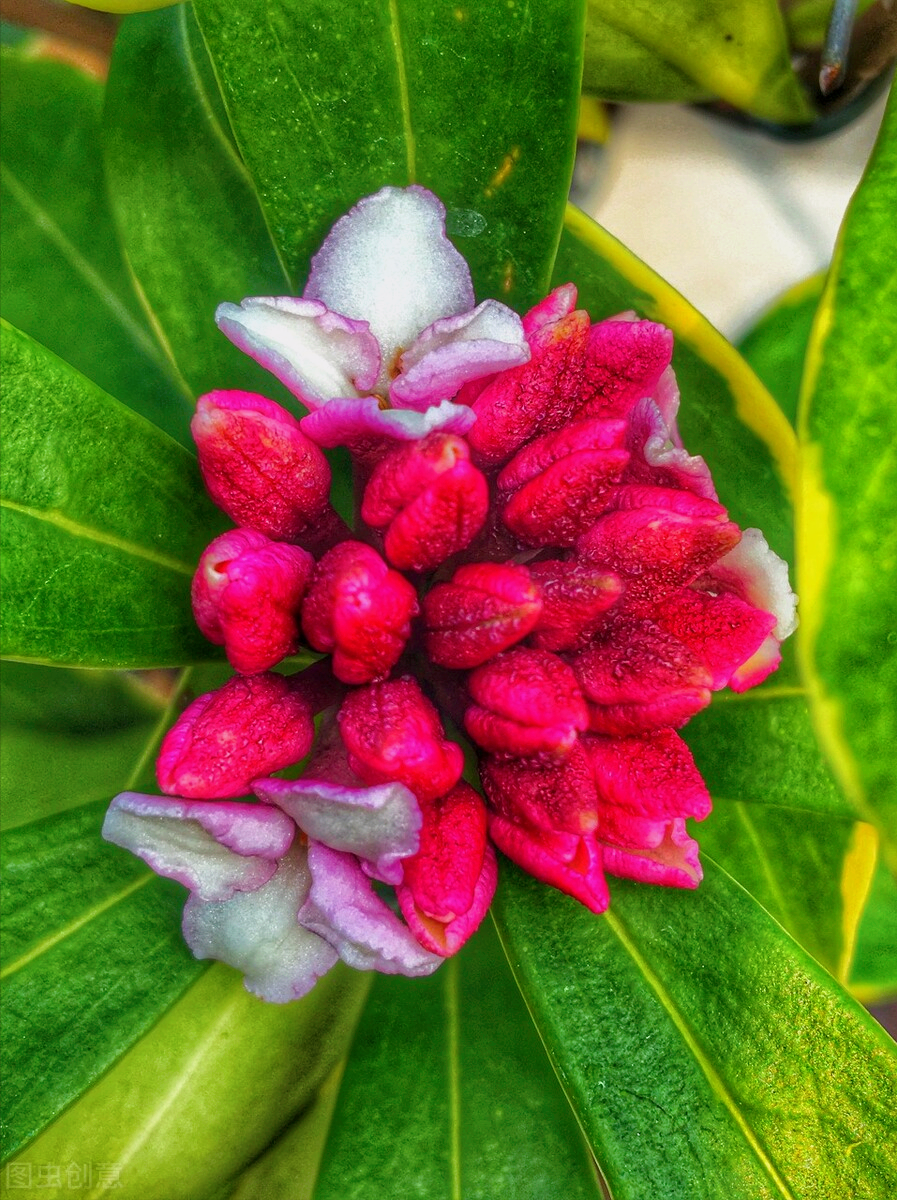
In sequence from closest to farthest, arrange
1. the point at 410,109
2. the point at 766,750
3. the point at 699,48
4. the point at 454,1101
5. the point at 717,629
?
1. the point at 717,629
2. the point at 410,109
3. the point at 766,750
4. the point at 454,1101
5. the point at 699,48

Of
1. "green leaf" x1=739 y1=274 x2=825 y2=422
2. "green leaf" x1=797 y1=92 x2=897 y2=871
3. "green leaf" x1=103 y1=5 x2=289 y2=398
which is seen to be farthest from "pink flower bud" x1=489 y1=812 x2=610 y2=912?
"green leaf" x1=739 y1=274 x2=825 y2=422

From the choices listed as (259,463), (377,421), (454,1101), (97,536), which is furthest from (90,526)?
(454,1101)

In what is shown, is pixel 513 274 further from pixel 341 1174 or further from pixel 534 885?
pixel 341 1174

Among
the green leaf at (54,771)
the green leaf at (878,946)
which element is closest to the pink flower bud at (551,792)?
the green leaf at (54,771)

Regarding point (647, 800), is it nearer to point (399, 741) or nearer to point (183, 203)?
point (399, 741)

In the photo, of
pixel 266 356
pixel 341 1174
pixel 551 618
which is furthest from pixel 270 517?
pixel 341 1174

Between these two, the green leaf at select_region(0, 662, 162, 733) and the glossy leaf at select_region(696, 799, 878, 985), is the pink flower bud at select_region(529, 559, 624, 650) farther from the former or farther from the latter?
the green leaf at select_region(0, 662, 162, 733)

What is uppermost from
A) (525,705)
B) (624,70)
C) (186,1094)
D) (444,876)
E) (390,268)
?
(624,70)

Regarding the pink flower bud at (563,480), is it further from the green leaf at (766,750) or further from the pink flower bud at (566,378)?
the green leaf at (766,750)
